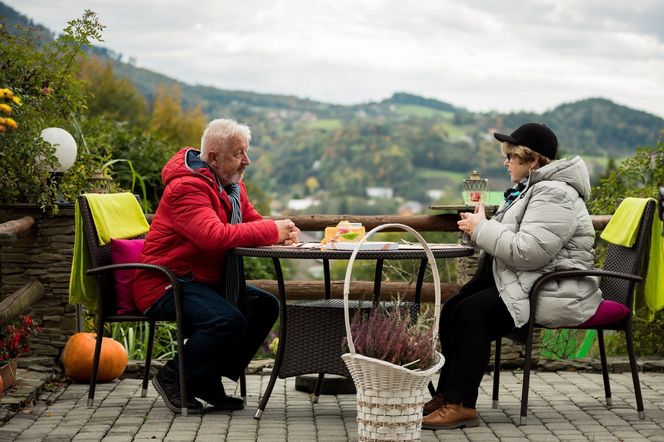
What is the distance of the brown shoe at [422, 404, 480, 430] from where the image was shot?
15.3 feet

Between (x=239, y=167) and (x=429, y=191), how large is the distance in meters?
40.4

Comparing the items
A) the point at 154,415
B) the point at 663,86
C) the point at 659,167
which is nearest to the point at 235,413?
the point at 154,415

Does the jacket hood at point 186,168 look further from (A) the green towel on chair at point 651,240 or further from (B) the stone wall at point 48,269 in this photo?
(A) the green towel on chair at point 651,240

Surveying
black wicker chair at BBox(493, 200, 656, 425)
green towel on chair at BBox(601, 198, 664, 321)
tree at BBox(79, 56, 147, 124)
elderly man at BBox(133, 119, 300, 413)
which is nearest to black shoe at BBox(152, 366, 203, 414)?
elderly man at BBox(133, 119, 300, 413)

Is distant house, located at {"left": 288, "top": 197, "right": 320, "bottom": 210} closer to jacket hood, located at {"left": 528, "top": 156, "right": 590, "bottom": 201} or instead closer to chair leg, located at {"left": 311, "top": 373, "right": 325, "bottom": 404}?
chair leg, located at {"left": 311, "top": 373, "right": 325, "bottom": 404}

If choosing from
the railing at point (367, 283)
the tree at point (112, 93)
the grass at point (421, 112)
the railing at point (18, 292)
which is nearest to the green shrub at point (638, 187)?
the railing at point (367, 283)

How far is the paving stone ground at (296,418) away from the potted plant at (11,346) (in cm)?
20

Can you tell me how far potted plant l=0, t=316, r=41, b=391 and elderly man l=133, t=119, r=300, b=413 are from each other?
767 millimetres

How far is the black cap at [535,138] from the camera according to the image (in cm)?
480

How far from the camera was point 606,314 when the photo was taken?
15.9 ft

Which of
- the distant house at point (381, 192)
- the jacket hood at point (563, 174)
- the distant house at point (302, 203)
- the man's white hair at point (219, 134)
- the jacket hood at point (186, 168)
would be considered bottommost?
the distant house at point (302, 203)

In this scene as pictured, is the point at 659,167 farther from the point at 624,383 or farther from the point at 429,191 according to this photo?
the point at 429,191

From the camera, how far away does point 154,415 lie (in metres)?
4.98

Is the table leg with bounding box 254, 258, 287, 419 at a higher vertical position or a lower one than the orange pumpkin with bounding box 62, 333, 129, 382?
higher
